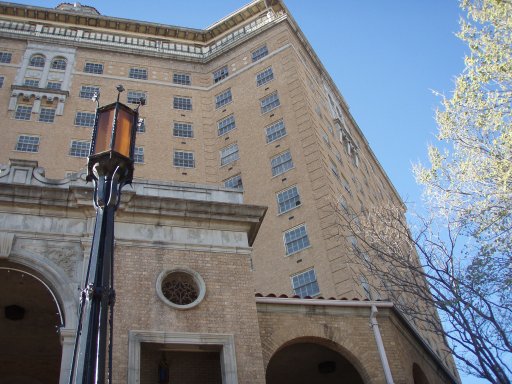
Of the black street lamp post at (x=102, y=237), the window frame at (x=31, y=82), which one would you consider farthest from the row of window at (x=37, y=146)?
the black street lamp post at (x=102, y=237)

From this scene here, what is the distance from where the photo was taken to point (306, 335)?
16125 millimetres

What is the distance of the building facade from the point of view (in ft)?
47.3

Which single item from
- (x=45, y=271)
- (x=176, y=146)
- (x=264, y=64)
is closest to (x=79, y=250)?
(x=45, y=271)

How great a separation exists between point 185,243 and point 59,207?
11.0ft

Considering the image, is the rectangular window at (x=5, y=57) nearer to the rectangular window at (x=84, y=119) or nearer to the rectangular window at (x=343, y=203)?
the rectangular window at (x=84, y=119)

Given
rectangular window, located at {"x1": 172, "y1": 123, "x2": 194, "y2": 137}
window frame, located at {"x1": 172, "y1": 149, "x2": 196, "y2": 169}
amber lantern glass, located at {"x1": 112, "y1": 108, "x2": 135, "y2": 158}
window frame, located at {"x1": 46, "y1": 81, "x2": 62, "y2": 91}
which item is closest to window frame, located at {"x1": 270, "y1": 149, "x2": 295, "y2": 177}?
window frame, located at {"x1": 172, "y1": 149, "x2": 196, "y2": 169}

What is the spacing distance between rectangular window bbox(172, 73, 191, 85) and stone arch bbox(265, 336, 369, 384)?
98.5 ft

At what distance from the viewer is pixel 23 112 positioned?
38594 millimetres

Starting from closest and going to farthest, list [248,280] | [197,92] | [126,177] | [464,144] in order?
[126,177]
[248,280]
[464,144]
[197,92]

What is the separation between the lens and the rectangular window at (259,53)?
43.0 meters

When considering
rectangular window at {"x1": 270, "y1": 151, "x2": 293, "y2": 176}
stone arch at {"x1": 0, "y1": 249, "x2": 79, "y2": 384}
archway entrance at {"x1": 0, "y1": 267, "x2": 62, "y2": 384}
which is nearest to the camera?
stone arch at {"x1": 0, "y1": 249, "x2": 79, "y2": 384}

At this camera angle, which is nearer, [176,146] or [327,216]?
[327,216]

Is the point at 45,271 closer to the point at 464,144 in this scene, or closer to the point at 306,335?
the point at 306,335

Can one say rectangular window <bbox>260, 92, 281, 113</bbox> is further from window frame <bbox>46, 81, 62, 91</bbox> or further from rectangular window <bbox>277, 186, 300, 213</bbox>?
window frame <bbox>46, 81, 62, 91</bbox>
